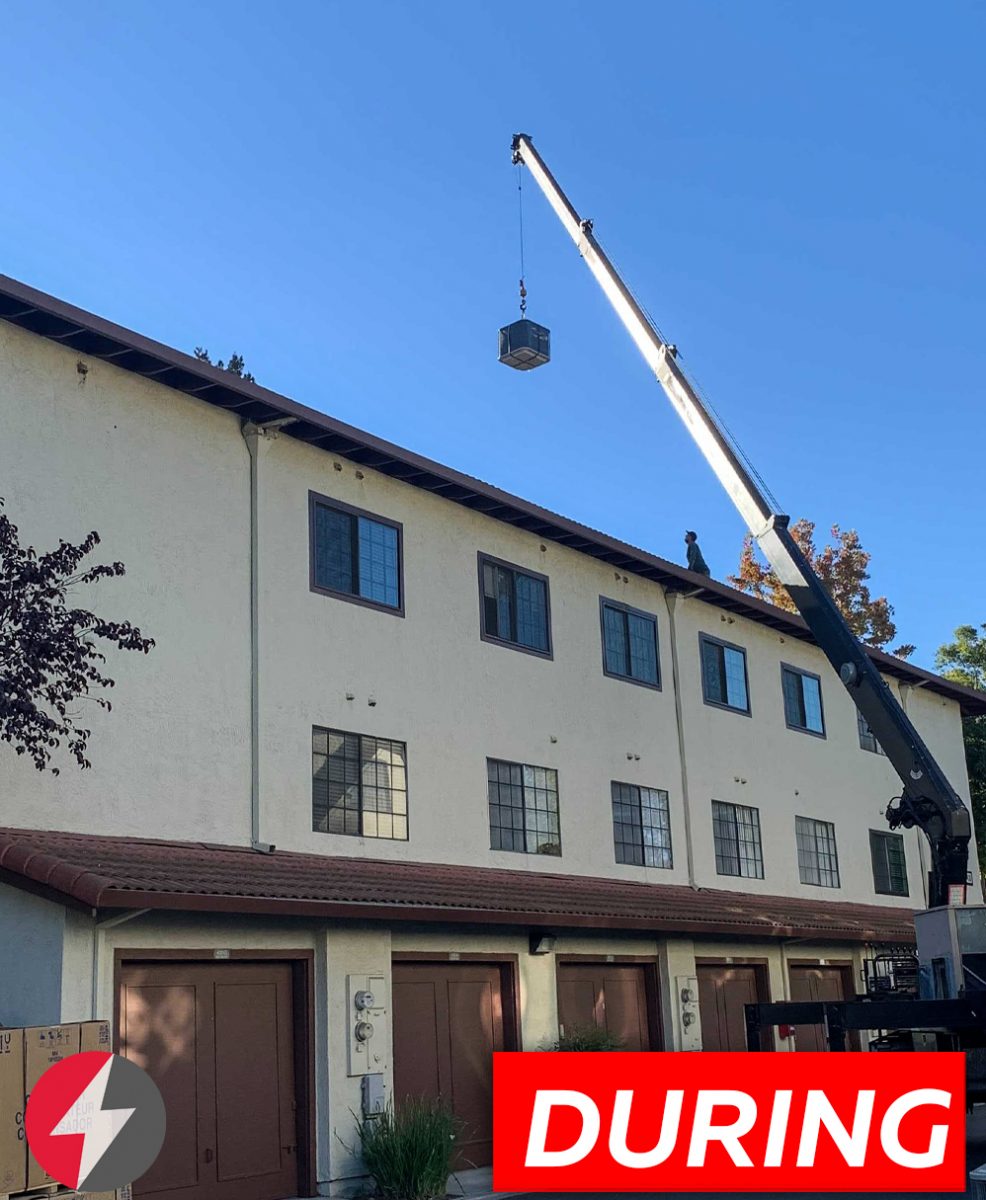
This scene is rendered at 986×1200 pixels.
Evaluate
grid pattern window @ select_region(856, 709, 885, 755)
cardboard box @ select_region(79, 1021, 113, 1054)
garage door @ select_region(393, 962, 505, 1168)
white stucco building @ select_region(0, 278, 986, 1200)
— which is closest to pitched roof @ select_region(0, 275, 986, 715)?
white stucco building @ select_region(0, 278, 986, 1200)

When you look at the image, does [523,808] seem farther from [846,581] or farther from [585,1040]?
[846,581]

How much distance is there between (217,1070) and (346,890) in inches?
85.7

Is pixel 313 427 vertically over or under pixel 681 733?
over

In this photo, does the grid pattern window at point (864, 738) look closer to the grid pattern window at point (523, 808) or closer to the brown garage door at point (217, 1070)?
the grid pattern window at point (523, 808)

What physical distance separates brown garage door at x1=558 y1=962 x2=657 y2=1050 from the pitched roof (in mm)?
6574

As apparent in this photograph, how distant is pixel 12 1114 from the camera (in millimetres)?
10781

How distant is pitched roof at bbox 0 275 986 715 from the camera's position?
15.6m

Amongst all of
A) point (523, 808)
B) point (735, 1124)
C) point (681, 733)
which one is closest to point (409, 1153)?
point (735, 1124)

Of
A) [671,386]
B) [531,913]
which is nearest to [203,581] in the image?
[531,913]

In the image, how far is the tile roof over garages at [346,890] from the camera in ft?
42.7

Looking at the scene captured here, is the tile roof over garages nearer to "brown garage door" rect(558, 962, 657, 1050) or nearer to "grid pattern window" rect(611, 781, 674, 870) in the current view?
"grid pattern window" rect(611, 781, 674, 870)

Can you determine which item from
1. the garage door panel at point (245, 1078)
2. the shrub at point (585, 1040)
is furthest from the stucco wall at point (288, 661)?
the shrub at point (585, 1040)

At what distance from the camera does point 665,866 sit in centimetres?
2412

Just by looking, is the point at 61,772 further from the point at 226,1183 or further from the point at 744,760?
the point at 744,760
